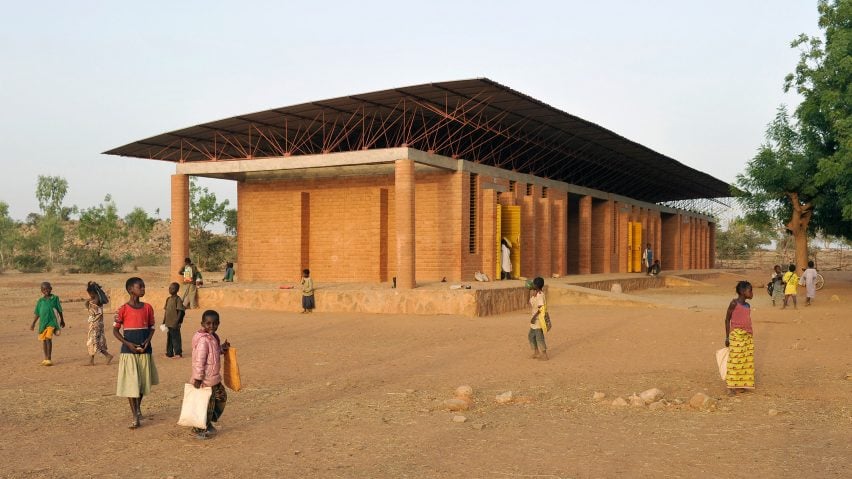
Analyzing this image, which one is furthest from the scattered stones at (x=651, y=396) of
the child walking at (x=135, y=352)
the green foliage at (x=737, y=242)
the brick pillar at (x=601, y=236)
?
the green foliage at (x=737, y=242)

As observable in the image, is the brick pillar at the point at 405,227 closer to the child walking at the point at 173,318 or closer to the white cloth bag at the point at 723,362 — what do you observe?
the child walking at the point at 173,318

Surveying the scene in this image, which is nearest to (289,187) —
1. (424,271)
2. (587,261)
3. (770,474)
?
(424,271)

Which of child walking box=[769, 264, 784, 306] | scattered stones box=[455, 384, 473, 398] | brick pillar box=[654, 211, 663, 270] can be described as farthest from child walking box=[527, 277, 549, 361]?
brick pillar box=[654, 211, 663, 270]

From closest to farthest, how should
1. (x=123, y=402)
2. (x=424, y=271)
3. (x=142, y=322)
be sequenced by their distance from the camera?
(x=142, y=322) → (x=123, y=402) → (x=424, y=271)

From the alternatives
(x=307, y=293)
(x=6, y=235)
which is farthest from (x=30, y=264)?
(x=307, y=293)

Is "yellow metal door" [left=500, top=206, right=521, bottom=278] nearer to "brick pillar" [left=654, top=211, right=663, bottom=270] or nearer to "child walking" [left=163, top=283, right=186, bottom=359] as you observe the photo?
"child walking" [left=163, top=283, right=186, bottom=359]

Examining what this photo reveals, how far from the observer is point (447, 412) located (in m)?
8.06

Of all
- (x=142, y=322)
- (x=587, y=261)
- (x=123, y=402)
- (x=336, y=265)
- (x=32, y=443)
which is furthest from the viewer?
(x=587, y=261)

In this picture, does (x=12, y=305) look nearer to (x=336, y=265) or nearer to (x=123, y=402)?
(x=336, y=265)

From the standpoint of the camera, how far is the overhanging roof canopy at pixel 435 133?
20844mm

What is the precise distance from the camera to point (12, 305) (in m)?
27.0

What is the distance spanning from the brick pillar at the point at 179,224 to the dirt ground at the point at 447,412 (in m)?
8.74

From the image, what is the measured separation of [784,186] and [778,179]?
0.56m

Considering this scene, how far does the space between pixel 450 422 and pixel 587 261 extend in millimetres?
27238
